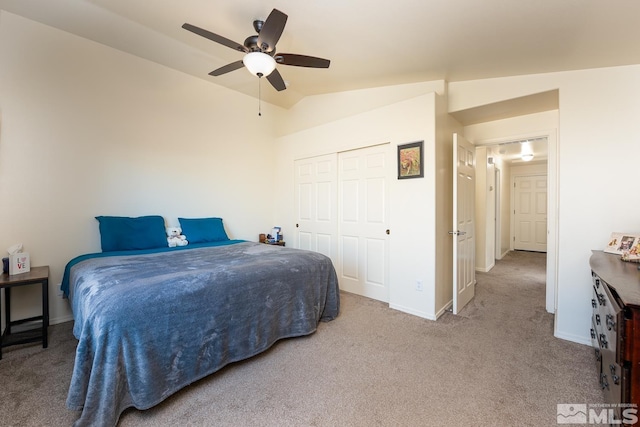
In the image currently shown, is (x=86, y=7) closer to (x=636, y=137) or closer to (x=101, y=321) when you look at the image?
(x=101, y=321)

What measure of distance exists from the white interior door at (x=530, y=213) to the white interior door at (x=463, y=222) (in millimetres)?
4892

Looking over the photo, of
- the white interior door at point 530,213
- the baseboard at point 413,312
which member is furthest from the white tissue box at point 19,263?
the white interior door at point 530,213

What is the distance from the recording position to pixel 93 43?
2.94 metres

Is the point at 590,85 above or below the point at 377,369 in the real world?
above

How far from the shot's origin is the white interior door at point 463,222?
289 centimetres

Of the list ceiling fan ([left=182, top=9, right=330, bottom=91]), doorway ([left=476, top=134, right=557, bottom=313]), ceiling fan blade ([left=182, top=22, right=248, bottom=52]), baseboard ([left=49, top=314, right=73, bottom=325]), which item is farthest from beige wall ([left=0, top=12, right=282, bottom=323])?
doorway ([left=476, top=134, right=557, bottom=313])

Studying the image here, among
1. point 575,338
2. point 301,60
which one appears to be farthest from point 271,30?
point 575,338

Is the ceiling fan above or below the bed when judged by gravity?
above

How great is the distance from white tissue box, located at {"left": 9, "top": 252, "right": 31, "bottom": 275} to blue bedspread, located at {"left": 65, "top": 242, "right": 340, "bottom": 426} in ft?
1.76

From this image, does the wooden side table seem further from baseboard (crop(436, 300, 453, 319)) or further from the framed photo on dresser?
the framed photo on dresser

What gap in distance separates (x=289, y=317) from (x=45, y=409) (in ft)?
5.16

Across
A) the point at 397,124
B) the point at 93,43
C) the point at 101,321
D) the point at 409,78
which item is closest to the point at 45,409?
the point at 101,321

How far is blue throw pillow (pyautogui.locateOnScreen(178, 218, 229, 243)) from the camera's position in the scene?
3502mm
